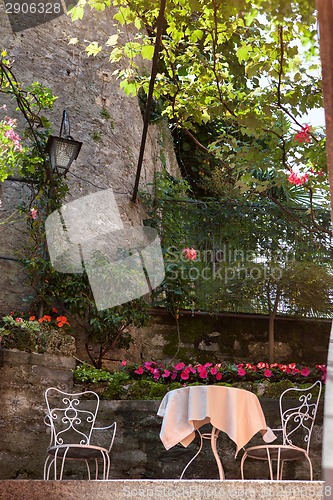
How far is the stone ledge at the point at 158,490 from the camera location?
3.29m

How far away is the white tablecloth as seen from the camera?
4543 mm

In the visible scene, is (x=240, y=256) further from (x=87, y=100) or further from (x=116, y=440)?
(x=116, y=440)

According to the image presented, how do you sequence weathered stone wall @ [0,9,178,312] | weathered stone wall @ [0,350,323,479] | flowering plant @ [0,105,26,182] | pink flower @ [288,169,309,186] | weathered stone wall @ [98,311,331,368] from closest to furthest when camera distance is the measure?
pink flower @ [288,169,309,186]
weathered stone wall @ [0,350,323,479]
flowering plant @ [0,105,26,182]
weathered stone wall @ [98,311,331,368]
weathered stone wall @ [0,9,178,312]

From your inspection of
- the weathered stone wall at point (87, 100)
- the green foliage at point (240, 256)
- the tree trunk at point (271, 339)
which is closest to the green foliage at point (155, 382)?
the tree trunk at point (271, 339)

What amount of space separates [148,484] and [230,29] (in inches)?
131

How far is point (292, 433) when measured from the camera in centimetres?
595

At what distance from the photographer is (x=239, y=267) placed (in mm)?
8180

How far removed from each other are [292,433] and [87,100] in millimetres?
4769

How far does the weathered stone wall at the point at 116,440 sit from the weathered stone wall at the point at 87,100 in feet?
8.64

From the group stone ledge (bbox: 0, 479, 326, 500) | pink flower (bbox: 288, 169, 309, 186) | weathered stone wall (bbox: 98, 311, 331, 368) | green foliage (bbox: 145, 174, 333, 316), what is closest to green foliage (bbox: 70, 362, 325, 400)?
weathered stone wall (bbox: 98, 311, 331, 368)

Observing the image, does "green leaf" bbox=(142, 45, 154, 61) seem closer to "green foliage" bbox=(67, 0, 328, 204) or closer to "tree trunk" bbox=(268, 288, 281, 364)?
"green foliage" bbox=(67, 0, 328, 204)

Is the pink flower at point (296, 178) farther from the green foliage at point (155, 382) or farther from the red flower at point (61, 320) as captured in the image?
the red flower at point (61, 320)

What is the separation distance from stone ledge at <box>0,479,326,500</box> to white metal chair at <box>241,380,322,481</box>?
1271mm

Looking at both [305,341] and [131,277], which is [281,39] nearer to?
[131,277]
